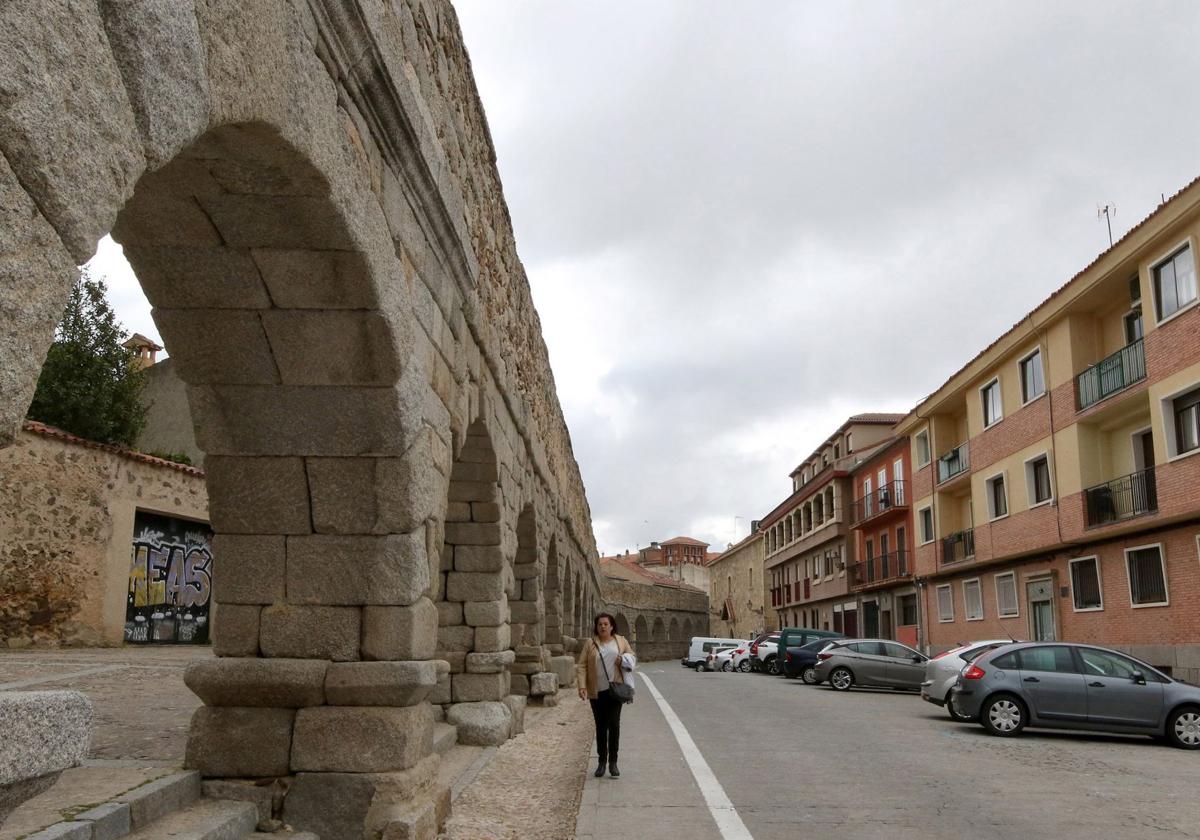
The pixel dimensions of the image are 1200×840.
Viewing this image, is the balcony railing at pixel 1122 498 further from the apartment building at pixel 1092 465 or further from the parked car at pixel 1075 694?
the parked car at pixel 1075 694

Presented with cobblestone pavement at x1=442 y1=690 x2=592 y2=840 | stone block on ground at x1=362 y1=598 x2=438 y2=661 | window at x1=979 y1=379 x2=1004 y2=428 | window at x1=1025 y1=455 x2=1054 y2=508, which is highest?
window at x1=979 y1=379 x2=1004 y2=428

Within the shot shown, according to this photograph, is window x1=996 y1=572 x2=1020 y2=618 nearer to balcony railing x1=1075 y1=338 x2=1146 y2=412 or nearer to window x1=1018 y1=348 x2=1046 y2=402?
window x1=1018 y1=348 x2=1046 y2=402

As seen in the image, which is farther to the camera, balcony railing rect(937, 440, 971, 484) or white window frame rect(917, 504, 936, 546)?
white window frame rect(917, 504, 936, 546)

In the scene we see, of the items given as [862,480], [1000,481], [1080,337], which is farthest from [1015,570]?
[862,480]

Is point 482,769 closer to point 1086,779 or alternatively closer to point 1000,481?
point 1086,779

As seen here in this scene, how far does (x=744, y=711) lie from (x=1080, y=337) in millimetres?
12927

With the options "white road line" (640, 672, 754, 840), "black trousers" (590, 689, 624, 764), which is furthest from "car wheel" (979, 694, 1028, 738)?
"black trousers" (590, 689, 624, 764)

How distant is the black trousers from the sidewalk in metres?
0.22

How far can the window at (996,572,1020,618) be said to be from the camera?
1009 inches

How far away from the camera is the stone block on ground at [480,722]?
9.95 meters

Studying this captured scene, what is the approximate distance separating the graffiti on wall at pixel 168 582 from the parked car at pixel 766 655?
16.6m

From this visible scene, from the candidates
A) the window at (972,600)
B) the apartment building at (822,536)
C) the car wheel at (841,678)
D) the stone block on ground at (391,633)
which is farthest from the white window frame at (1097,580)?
the stone block on ground at (391,633)

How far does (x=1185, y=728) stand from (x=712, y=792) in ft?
23.9

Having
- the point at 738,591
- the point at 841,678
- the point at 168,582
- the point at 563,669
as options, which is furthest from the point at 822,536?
the point at 168,582
